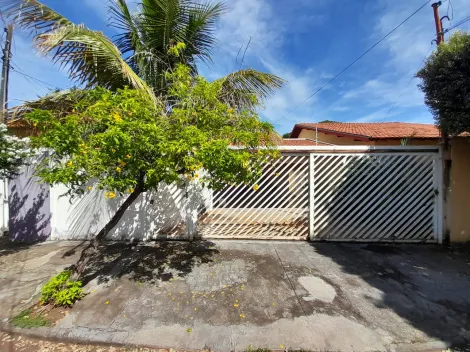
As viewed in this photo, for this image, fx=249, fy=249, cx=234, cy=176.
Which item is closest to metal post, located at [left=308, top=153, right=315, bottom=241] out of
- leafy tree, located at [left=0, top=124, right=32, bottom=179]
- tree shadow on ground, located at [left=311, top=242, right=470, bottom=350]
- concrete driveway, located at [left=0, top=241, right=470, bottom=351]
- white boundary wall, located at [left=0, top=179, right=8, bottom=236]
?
tree shadow on ground, located at [left=311, top=242, right=470, bottom=350]

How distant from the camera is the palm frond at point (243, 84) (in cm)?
500

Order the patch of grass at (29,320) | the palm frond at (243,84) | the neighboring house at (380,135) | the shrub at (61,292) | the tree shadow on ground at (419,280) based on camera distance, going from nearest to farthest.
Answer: the patch of grass at (29,320) → the tree shadow on ground at (419,280) → the shrub at (61,292) → the palm frond at (243,84) → the neighboring house at (380,135)

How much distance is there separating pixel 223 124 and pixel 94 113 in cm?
162

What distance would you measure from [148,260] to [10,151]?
3.03m

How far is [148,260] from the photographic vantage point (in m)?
4.58

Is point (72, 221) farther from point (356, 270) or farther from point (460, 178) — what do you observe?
point (460, 178)

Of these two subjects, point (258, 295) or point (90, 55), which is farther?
point (90, 55)

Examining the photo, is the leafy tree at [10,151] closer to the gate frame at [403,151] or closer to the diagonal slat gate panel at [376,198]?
the gate frame at [403,151]

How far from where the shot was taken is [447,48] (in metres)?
4.48

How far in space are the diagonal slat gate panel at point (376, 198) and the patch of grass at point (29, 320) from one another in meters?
5.00

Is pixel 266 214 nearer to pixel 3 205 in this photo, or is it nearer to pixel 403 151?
pixel 403 151

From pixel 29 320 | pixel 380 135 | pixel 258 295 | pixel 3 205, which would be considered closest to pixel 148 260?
pixel 29 320

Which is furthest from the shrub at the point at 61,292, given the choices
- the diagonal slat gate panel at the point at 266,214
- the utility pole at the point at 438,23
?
the utility pole at the point at 438,23

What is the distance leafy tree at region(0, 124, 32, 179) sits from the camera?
13.9 feet
